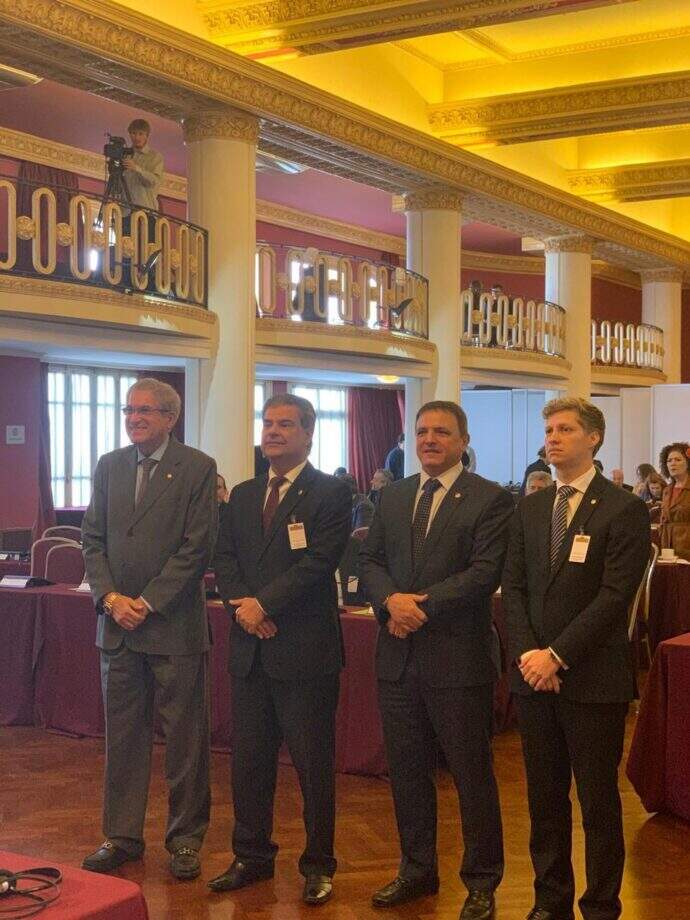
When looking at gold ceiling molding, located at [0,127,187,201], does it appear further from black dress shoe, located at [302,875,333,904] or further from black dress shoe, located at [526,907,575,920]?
black dress shoe, located at [526,907,575,920]

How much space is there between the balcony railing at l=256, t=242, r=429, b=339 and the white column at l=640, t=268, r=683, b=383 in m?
7.48

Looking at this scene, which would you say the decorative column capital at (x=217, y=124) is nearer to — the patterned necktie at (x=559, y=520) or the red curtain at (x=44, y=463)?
the red curtain at (x=44, y=463)

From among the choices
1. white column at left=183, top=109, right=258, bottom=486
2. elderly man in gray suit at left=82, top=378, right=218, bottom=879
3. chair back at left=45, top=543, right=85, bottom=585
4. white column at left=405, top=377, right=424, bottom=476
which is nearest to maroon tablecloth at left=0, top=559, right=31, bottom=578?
chair back at left=45, top=543, right=85, bottom=585

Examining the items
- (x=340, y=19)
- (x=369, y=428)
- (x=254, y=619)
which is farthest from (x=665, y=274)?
(x=254, y=619)

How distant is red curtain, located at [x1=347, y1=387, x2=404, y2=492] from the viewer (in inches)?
797

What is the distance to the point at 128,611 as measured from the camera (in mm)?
3873

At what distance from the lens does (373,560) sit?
149 inches

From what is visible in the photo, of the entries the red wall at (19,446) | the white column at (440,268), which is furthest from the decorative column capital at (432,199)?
the red wall at (19,446)

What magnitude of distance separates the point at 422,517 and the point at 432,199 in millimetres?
10477

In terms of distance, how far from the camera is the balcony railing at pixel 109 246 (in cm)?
848

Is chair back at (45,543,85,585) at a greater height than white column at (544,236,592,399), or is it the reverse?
white column at (544,236,592,399)

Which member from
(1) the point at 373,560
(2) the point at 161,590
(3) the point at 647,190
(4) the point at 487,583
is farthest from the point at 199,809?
(3) the point at 647,190

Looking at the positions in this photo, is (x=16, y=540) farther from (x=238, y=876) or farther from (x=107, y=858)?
(x=238, y=876)

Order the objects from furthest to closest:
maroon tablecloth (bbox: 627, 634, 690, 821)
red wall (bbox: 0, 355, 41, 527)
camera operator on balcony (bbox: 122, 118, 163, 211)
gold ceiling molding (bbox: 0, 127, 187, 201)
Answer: red wall (bbox: 0, 355, 41, 527)
gold ceiling molding (bbox: 0, 127, 187, 201)
camera operator on balcony (bbox: 122, 118, 163, 211)
maroon tablecloth (bbox: 627, 634, 690, 821)
